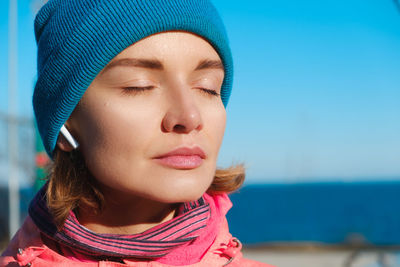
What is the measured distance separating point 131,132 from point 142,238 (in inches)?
15.0

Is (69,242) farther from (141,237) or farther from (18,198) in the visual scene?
(18,198)

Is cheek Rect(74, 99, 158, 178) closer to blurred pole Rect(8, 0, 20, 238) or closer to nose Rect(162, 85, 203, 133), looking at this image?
nose Rect(162, 85, 203, 133)

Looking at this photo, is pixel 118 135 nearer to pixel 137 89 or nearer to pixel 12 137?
pixel 137 89

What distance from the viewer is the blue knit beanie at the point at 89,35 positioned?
1518 millimetres

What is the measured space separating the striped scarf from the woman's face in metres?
0.17

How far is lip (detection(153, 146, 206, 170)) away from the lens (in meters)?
1.45

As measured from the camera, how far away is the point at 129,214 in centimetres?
169

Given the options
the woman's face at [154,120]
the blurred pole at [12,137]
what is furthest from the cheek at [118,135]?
the blurred pole at [12,137]

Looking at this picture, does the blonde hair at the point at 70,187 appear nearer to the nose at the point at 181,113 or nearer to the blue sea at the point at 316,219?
the nose at the point at 181,113

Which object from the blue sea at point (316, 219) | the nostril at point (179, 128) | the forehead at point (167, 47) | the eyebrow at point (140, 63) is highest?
the blue sea at point (316, 219)

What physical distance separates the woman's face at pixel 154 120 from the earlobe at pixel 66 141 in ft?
0.50

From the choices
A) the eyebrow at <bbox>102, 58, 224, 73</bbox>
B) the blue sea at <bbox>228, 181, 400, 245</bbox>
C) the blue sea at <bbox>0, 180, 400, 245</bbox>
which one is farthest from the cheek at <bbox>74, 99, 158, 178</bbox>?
the blue sea at <bbox>228, 181, 400, 245</bbox>

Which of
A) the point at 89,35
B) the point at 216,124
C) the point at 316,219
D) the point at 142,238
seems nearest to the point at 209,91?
the point at 216,124

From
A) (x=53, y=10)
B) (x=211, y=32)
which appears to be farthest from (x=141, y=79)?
(x=53, y=10)
